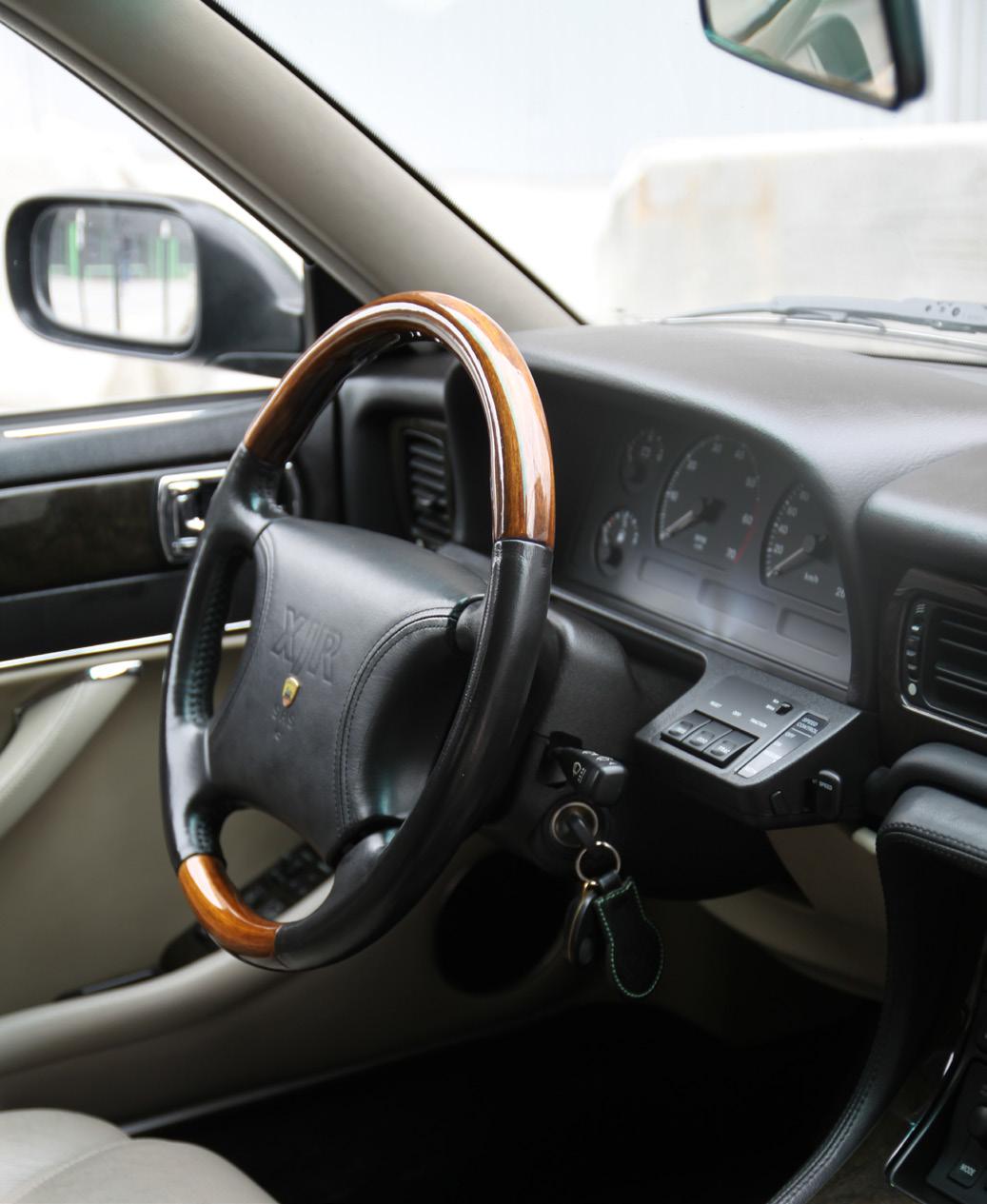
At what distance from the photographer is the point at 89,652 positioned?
1.72 metres

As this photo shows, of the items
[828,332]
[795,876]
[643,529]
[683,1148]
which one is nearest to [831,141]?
[828,332]

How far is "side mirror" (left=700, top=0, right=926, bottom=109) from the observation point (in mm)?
1572

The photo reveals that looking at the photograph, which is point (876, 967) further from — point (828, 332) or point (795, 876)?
point (828, 332)

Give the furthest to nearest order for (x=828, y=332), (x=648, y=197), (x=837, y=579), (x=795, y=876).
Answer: (x=648, y=197) < (x=828, y=332) < (x=795, y=876) < (x=837, y=579)

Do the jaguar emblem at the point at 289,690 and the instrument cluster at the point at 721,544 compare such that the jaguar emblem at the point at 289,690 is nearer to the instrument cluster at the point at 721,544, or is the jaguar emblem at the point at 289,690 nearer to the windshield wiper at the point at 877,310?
the instrument cluster at the point at 721,544

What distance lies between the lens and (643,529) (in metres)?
1.48

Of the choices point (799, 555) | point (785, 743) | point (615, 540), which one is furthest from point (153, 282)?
point (785, 743)

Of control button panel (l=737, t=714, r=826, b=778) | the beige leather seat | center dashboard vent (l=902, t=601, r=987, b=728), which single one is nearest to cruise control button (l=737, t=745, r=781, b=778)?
control button panel (l=737, t=714, r=826, b=778)

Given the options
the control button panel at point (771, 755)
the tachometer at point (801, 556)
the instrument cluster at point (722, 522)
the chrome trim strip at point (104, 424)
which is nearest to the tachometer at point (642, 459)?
the instrument cluster at point (722, 522)

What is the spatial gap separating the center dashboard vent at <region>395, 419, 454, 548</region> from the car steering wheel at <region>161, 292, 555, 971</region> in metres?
0.34

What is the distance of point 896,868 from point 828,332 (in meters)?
0.66

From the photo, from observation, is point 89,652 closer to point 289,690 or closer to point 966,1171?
point 289,690

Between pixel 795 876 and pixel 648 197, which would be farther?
pixel 648 197

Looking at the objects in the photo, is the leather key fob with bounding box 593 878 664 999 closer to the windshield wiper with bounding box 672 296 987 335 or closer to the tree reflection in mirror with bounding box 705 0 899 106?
the windshield wiper with bounding box 672 296 987 335
